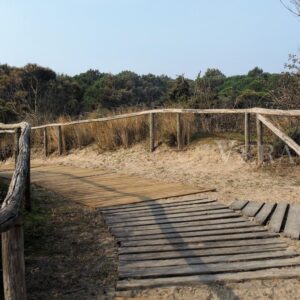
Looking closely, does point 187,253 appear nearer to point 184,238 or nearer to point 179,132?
point 184,238

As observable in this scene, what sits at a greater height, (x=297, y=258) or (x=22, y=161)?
(x=22, y=161)

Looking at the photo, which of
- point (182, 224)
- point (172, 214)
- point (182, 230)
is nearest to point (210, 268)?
point (182, 230)

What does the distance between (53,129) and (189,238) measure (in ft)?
37.0

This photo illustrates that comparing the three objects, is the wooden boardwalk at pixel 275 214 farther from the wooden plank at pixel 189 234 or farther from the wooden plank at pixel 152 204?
the wooden plank at pixel 152 204

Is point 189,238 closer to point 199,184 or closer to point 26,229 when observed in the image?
point 26,229

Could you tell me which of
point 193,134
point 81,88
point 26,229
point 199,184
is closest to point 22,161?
point 26,229

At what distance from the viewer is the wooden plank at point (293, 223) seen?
15.8 ft

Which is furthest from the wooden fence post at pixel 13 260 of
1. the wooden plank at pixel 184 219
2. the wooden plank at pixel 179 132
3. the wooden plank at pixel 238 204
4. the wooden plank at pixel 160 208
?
the wooden plank at pixel 179 132

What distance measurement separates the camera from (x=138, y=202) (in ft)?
22.2

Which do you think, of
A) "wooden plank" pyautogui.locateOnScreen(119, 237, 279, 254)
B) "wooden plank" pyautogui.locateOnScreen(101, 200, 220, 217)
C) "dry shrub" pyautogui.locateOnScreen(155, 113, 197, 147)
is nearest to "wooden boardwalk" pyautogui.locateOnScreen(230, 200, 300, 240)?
"wooden plank" pyautogui.locateOnScreen(119, 237, 279, 254)

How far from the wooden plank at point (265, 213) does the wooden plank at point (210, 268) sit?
1.21m

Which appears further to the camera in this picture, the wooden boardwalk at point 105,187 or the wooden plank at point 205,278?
the wooden boardwalk at point 105,187

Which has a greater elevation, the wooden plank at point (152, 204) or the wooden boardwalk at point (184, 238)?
the wooden boardwalk at point (184, 238)

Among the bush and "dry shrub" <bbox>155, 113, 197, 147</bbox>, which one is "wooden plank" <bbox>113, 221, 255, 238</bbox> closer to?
the bush
